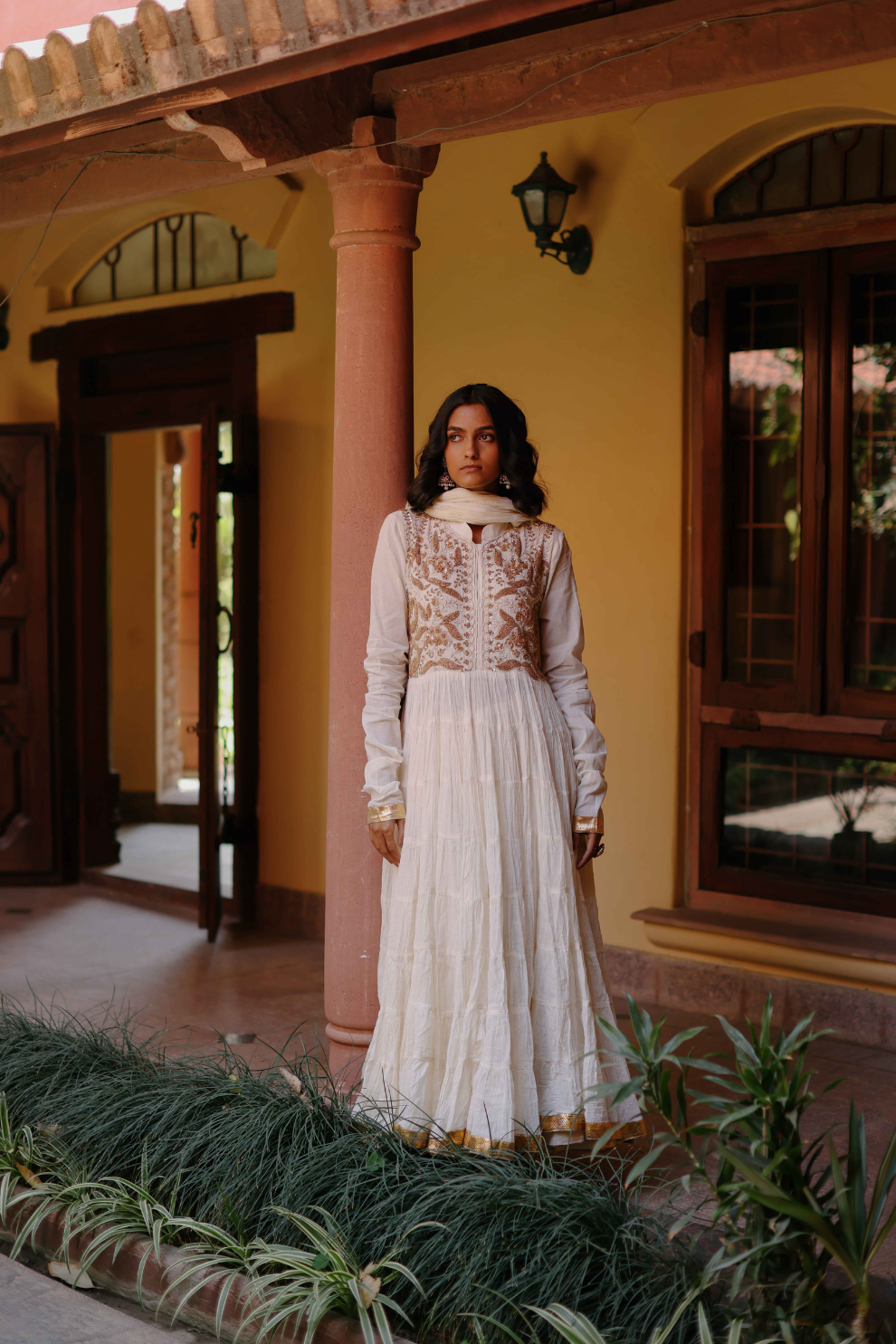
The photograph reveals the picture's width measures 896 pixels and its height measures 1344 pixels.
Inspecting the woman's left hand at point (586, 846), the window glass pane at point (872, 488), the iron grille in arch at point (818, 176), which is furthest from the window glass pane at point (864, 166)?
the woman's left hand at point (586, 846)

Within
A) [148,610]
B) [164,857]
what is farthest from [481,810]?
[148,610]

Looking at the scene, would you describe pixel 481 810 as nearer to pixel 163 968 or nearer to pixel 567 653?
pixel 567 653

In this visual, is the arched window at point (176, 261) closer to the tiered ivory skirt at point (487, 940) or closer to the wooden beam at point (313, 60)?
the wooden beam at point (313, 60)

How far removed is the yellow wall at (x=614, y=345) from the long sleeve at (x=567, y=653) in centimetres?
171

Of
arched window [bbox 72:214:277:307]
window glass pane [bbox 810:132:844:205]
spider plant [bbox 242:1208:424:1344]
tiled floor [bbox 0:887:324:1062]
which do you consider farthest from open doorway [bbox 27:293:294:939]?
spider plant [bbox 242:1208:424:1344]

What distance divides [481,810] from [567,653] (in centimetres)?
53

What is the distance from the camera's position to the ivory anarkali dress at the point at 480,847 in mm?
3619

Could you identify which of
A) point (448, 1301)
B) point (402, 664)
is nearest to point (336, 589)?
point (402, 664)

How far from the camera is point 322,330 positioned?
666 centimetres

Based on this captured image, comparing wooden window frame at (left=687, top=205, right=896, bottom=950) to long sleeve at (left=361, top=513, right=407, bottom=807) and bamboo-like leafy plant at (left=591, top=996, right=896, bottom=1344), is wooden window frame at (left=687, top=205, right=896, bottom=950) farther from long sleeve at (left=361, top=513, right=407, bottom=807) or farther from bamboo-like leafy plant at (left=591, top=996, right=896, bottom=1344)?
bamboo-like leafy plant at (left=591, top=996, right=896, bottom=1344)

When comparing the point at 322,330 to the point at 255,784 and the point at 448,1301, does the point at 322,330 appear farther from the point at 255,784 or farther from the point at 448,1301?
the point at 448,1301

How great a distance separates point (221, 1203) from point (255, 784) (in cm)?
359

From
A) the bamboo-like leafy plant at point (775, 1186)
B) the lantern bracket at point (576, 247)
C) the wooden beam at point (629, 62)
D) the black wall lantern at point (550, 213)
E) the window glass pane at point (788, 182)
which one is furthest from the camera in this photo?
the lantern bracket at point (576, 247)

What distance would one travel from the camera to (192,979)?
6.00 meters
